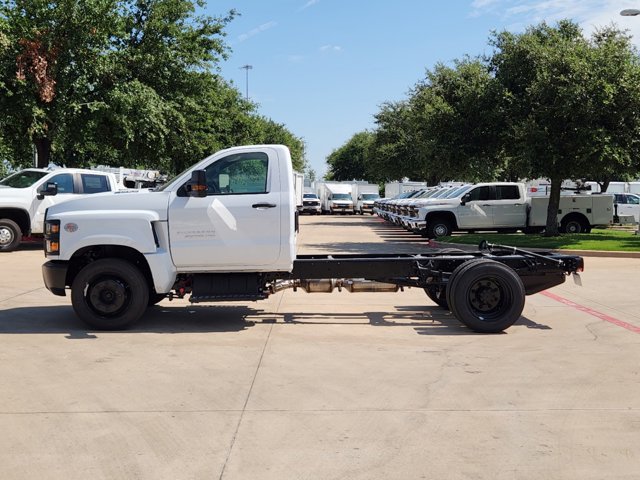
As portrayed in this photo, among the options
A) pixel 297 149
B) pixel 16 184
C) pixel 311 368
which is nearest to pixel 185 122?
pixel 16 184

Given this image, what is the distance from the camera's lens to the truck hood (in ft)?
27.4

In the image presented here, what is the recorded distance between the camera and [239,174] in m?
8.55

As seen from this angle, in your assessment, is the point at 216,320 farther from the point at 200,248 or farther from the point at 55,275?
the point at 55,275

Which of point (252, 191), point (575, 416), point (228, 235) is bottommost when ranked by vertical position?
point (575, 416)

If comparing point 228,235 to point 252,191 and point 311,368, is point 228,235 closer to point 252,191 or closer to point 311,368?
point 252,191

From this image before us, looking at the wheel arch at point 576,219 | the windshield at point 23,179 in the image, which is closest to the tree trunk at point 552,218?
the wheel arch at point 576,219

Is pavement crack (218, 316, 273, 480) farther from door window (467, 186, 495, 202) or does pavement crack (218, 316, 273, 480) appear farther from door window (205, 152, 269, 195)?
door window (467, 186, 495, 202)

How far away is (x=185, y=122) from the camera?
2562cm

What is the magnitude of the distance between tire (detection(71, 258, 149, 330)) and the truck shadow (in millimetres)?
171

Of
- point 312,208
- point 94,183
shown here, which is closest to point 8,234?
point 94,183

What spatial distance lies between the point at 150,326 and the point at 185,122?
17868 mm

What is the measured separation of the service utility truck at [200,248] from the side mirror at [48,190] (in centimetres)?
938

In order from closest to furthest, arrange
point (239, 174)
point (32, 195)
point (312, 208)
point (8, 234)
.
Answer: point (239, 174) < point (32, 195) < point (8, 234) < point (312, 208)

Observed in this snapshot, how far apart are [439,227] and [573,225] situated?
4.97 meters
